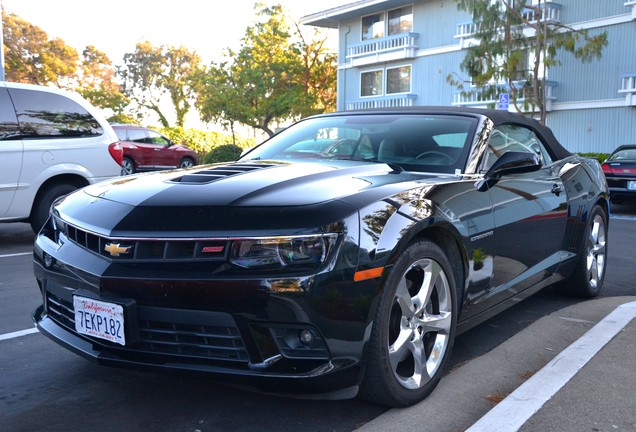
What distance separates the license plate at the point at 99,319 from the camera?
268 centimetres

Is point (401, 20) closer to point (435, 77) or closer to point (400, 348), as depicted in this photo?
point (435, 77)

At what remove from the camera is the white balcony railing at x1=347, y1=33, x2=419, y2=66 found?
2875cm

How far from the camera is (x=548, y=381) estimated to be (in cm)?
329

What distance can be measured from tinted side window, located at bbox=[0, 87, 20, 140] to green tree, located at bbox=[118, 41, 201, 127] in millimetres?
51082

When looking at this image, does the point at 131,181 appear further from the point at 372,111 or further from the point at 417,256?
the point at 372,111

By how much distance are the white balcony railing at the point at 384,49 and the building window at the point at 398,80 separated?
2.19ft

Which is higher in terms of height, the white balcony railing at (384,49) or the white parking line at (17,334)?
the white balcony railing at (384,49)

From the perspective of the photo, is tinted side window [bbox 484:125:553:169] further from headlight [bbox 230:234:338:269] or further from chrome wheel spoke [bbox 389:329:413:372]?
headlight [bbox 230:234:338:269]

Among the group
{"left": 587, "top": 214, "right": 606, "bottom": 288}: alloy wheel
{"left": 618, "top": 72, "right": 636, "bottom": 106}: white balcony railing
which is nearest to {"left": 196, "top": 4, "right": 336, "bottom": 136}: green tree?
{"left": 618, "top": 72, "right": 636, "bottom": 106}: white balcony railing

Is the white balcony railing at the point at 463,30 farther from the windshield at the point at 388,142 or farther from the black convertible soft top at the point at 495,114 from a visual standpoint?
the windshield at the point at 388,142

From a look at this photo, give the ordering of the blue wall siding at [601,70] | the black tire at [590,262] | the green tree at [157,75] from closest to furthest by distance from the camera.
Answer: the black tire at [590,262]
the blue wall siding at [601,70]
the green tree at [157,75]

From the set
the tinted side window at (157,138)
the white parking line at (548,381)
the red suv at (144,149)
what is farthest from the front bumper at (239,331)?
the tinted side window at (157,138)

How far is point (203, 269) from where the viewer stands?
260 centimetres

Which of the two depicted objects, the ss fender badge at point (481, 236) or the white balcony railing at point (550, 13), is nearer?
the ss fender badge at point (481, 236)
